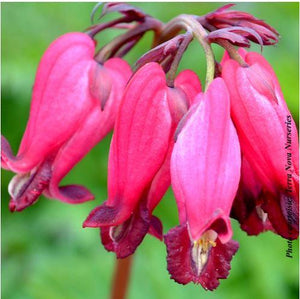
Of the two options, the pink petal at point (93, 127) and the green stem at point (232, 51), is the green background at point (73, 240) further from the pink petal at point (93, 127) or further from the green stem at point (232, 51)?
the green stem at point (232, 51)

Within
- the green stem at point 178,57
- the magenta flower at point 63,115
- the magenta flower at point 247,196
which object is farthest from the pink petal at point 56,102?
the magenta flower at point 247,196

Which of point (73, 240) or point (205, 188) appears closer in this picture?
point (205, 188)

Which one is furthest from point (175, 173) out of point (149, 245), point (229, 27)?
point (149, 245)

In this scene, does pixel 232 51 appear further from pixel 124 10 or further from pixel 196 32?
pixel 124 10

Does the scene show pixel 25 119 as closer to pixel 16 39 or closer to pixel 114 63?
pixel 16 39

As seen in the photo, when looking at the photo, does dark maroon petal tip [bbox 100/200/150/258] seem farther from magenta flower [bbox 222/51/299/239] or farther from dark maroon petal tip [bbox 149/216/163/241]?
magenta flower [bbox 222/51/299/239]

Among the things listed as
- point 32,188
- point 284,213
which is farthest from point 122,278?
point 284,213
